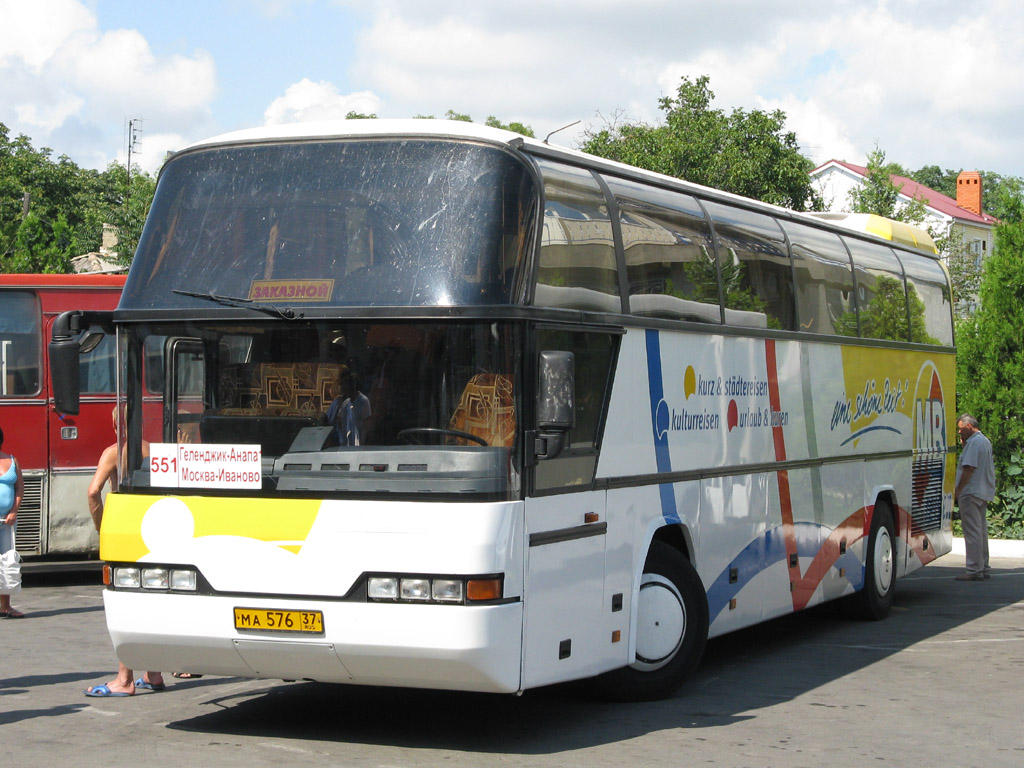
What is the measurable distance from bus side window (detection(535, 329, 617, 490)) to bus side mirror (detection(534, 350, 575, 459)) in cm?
14

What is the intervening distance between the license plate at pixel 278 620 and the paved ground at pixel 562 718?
0.67m

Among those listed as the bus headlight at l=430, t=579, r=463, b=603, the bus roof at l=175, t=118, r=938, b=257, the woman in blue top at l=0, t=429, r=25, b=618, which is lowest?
the bus headlight at l=430, t=579, r=463, b=603

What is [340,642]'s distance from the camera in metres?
7.01

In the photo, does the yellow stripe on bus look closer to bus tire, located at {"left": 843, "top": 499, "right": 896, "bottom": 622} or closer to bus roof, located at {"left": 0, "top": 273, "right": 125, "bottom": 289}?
bus tire, located at {"left": 843, "top": 499, "right": 896, "bottom": 622}

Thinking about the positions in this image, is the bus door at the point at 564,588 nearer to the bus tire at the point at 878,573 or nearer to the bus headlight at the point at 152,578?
the bus headlight at the point at 152,578

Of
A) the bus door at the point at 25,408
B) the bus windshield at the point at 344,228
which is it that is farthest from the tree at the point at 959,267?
the bus windshield at the point at 344,228

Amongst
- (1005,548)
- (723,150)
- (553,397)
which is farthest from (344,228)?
(723,150)

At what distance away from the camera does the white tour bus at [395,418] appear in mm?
7004

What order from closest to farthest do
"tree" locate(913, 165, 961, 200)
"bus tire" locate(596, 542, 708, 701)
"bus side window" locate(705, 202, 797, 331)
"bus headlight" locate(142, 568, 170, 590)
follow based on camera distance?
1. "bus headlight" locate(142, 568, 170, 590)
2. "bus tire" locate(596, 542, 708, 701)
3. "bus side window" locate(705, 202, 797, 331)
4. "tree" locate(913, 165, 961, 200)

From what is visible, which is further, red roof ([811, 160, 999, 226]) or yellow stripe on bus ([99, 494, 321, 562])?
red roof ([811, 160, 999, 226])

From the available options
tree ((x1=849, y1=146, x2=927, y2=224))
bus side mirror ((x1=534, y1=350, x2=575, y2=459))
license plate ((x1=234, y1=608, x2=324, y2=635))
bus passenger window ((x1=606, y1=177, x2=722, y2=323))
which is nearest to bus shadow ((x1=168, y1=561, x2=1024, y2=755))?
license plate ((x1=234, y1=608, x2=324, y2=635))

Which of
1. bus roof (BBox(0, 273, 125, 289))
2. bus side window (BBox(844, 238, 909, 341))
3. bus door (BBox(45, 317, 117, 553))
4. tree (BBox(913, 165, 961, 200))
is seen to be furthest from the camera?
tree (BBox(913, 165, 961, 200))

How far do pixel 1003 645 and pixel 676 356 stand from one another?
457 centimetres

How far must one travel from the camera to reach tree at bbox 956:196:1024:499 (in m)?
21.1
